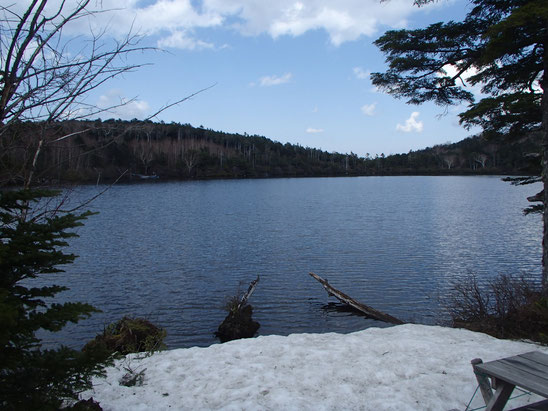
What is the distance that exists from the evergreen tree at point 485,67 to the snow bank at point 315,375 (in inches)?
154

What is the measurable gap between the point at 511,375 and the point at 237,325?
8.62 m

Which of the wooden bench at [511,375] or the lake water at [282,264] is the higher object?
the wooden bench at [511,375]

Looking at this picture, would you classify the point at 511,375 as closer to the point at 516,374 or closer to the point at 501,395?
the point at 516,374

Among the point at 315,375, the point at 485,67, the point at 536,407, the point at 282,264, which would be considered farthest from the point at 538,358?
the point at 282,264

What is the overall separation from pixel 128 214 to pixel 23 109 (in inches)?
1482

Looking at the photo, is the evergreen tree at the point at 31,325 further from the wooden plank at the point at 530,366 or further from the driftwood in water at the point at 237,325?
the driftwood in water at the point at 237,325

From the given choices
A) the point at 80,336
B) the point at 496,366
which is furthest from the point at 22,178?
the point at 80,336

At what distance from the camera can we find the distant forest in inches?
145

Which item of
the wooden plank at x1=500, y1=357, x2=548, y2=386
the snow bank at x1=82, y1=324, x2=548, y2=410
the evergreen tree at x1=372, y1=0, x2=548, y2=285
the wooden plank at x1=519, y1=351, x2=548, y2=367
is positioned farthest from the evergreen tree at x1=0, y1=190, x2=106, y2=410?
the evergreen tree at x1=372, y1=0, x2=548, y2=285

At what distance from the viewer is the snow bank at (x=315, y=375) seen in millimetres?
4789

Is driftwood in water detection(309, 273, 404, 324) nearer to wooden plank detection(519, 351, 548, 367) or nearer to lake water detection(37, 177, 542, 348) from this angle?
lake water detection(37, 177, 542, 348)

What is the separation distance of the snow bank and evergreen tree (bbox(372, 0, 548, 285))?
392cm

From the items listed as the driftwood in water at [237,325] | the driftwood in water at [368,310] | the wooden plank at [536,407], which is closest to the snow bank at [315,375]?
the wooden plank at [536,407]

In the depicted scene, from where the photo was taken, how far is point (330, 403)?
474 cm
